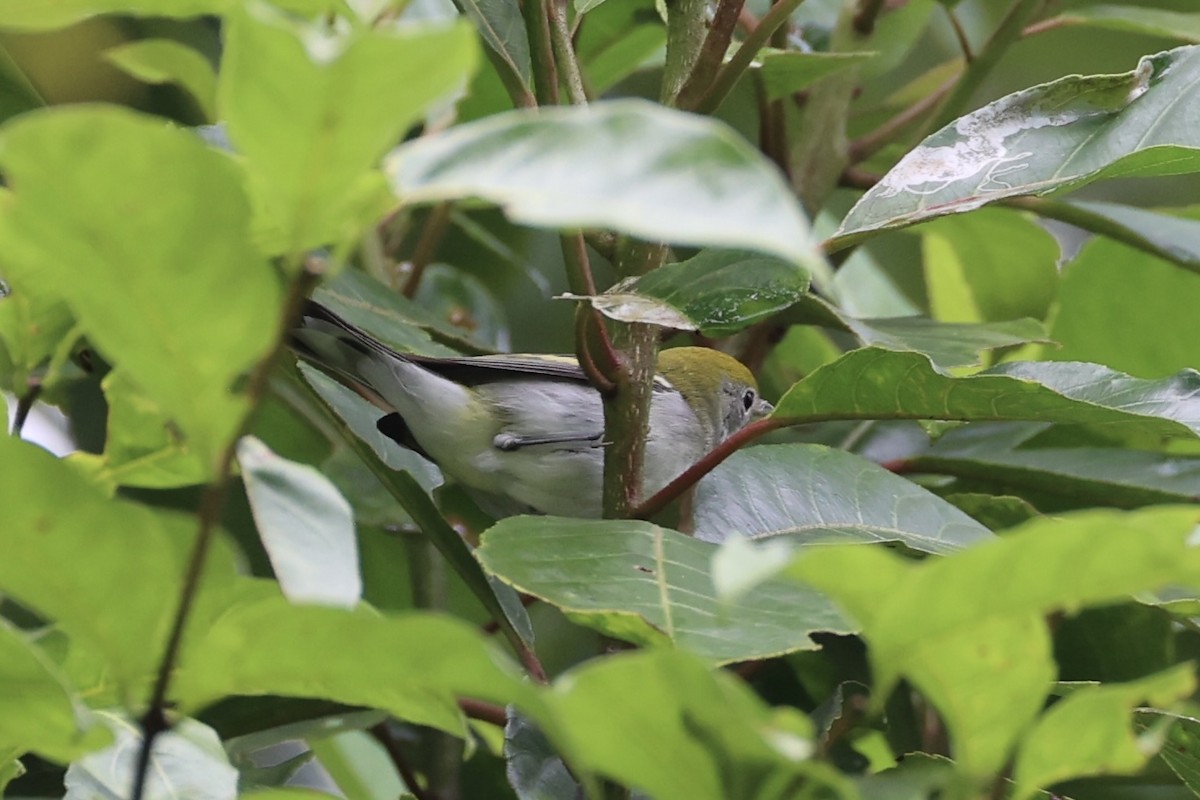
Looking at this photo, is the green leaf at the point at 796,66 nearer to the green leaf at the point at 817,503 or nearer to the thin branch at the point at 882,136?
the thin branch at the point at 882,136

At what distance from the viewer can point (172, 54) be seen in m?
1.73

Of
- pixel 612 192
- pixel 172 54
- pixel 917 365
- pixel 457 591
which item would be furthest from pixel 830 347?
pixel 612 192

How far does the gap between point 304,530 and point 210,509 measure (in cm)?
6

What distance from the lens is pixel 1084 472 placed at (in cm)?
150

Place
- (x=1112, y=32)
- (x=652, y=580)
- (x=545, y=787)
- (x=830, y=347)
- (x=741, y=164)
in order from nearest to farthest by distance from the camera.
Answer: (x=741, y=164) < (x=652, y=580) < (x=545, y=787) < (x=830, y=347) < (x=1112, y=32)

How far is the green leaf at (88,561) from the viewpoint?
2.02ft

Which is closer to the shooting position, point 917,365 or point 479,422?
point 917,365

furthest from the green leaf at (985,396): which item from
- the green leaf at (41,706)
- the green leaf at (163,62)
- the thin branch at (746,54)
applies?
the green leaf at (163,62)

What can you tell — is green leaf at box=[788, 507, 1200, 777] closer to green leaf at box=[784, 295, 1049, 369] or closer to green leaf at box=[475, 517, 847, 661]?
green leaf at box=[475, 517, 847, 661]

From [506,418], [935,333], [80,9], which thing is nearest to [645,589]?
[80,9]

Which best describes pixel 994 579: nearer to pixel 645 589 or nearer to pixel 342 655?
pixel 342 655

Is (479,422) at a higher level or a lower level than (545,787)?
lower

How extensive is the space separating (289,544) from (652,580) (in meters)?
0.41

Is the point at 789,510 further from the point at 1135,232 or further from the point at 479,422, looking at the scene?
the point at 479,422
